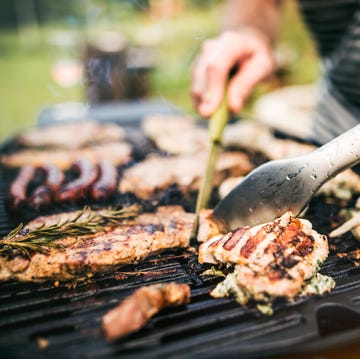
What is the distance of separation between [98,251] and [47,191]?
95 centimetres

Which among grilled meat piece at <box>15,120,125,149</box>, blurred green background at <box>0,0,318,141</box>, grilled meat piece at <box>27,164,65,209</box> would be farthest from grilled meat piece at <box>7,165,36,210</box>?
blurred green background at <box>0,0,318,141</box>

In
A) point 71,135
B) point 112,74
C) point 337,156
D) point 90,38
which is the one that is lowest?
point 337,156

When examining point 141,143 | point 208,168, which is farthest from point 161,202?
point 141,143

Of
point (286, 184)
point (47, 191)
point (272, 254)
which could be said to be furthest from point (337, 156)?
point (47, 191)

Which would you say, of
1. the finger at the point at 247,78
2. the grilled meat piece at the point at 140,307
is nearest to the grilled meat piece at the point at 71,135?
the finger at the point at 247,78

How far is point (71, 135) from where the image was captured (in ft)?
12.9

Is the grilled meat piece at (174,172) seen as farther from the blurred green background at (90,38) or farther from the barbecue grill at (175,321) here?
the blurred green background at (90,38)

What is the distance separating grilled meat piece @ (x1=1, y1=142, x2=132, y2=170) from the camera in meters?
3.27

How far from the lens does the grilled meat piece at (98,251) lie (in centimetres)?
182

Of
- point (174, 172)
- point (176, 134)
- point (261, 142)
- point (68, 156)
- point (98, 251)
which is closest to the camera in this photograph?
point (98, 251)

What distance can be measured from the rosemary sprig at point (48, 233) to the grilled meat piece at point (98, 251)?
3cm

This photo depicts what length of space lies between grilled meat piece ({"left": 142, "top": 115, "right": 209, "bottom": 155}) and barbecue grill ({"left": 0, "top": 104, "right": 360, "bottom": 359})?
1.73m

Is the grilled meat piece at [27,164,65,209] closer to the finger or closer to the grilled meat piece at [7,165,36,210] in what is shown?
the grilled meat piece at [7,165,36,210]

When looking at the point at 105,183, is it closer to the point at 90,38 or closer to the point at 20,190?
the point at 20,190
